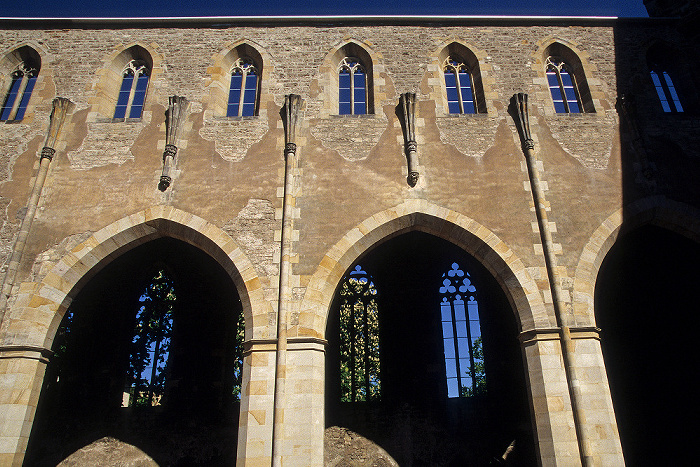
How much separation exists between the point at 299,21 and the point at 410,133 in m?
3.79

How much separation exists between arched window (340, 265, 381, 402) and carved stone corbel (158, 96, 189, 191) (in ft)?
A: 14.5

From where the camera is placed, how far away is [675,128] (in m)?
9.05

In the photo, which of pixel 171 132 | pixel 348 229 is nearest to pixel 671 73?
pixel 348 229

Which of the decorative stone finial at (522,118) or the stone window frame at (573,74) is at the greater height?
the stone window frame at (573,74)

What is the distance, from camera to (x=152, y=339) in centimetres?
1078

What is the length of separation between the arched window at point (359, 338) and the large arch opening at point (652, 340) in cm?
480

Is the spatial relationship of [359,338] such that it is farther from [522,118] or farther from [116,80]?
[116,80]

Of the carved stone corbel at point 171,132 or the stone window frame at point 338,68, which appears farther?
the stone window frame at point 338,68

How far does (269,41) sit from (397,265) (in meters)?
5.53

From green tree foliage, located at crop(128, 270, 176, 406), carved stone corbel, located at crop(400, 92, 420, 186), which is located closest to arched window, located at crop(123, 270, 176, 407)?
green tree foliage, located at crop(128, 270, 176, 406)

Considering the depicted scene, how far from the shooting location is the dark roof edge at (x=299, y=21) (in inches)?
406

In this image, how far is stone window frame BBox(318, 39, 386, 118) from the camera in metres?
9.48

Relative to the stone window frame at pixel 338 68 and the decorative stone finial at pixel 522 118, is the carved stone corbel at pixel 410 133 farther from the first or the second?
the decorative stone finial at pixel 522 118

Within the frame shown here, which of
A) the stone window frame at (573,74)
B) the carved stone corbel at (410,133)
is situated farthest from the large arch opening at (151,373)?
the stone window frame at (573,74)
